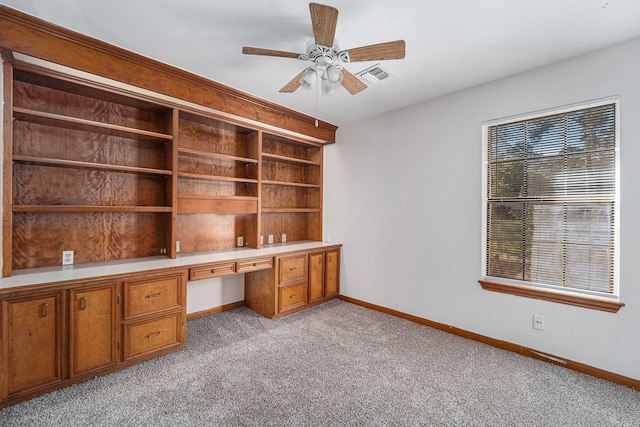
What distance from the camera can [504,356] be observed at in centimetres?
257

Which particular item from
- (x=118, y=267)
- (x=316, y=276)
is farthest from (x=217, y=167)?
(x=316, y=276)

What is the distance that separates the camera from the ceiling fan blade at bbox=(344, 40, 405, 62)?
179cm

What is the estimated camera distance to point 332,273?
408 cm

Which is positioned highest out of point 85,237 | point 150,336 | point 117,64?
point 117,64

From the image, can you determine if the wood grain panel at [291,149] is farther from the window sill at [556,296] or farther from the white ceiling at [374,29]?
the window sill at [556,296]

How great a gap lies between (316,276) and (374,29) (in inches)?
112

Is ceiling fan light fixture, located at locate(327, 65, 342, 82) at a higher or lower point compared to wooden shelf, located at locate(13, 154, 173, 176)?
higher

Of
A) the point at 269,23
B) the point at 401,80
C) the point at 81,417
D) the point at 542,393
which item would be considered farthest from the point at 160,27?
the point at 542,393

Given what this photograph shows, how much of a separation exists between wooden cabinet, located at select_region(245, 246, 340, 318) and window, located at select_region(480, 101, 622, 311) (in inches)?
77.3

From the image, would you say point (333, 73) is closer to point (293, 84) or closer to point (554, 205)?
point (293, 84)

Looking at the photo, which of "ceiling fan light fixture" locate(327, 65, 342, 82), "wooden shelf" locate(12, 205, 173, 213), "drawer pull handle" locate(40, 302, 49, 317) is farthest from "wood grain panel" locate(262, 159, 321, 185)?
"drawer pull handle" locate(40, 302, 49, 317)

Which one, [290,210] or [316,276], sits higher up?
[290,210]

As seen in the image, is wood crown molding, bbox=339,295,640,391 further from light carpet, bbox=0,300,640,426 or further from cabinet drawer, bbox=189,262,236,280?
cabinet drawer, bbox=189,262,236,280

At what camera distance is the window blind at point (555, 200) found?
228cm
